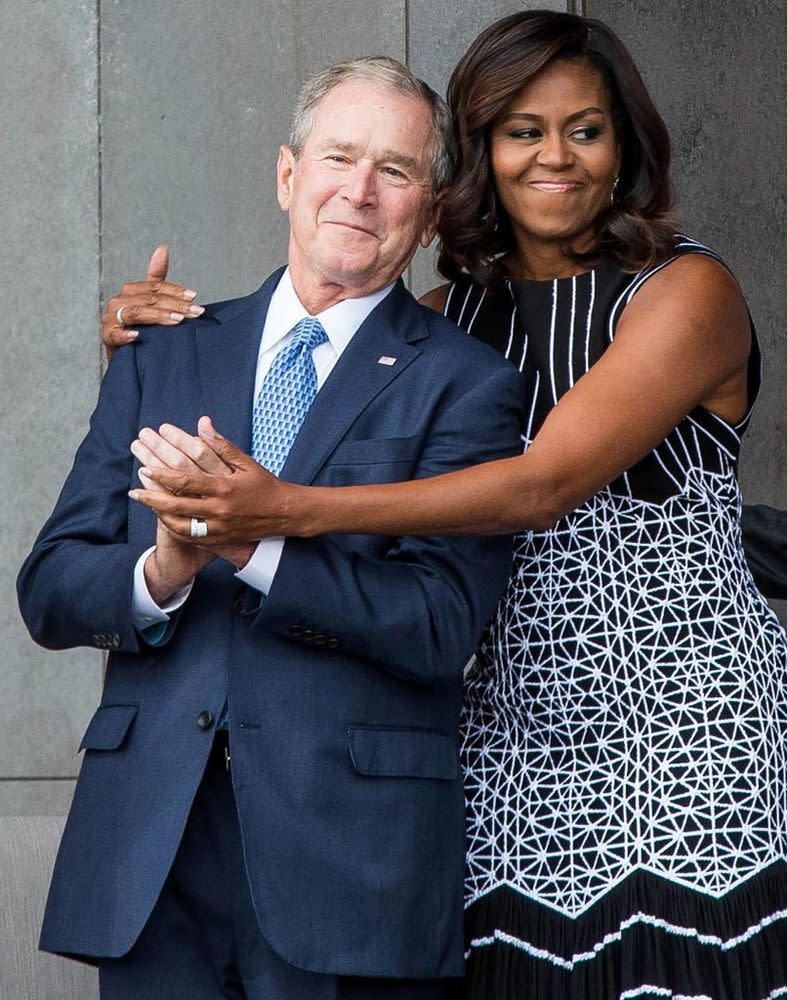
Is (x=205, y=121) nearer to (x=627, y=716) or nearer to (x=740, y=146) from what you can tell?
(x=740, y=146)

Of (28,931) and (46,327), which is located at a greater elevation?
(46,327)

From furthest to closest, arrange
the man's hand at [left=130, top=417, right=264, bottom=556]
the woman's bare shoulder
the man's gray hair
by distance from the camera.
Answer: the woman's bare shoulder, the man's gray hair, the man's hand at [left=130, top=417, right=264, bottom=556]

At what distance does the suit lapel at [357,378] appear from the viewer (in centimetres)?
253

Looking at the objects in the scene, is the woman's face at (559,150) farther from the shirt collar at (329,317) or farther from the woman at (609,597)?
the shirt collar at (329,317)

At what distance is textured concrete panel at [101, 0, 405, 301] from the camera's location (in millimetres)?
4574

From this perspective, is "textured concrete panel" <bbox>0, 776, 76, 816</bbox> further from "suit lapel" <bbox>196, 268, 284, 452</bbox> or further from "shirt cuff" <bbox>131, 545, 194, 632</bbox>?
"shirt cuff" <bbox>131, 545, 194, 632</bbox>

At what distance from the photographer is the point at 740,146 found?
4.98 metres

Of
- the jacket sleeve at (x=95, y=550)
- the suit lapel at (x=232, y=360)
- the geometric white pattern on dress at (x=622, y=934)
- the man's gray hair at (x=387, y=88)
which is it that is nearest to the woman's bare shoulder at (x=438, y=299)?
the man's gray hair at (x=387, y=88)

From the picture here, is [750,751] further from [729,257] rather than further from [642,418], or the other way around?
[729,257]

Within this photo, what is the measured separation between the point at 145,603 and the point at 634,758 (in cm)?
77

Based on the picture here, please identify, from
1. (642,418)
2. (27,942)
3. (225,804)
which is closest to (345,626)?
(225,804)

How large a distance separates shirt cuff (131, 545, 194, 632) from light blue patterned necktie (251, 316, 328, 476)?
0.23 m

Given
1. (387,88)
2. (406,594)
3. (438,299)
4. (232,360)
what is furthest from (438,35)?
(406,594)

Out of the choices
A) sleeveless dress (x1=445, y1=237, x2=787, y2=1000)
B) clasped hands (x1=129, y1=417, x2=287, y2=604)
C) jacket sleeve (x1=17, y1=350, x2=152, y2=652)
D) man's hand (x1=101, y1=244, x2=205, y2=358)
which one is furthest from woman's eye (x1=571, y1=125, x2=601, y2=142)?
clasped hands (x1=129, y1=417, x2=287, y2=604)
